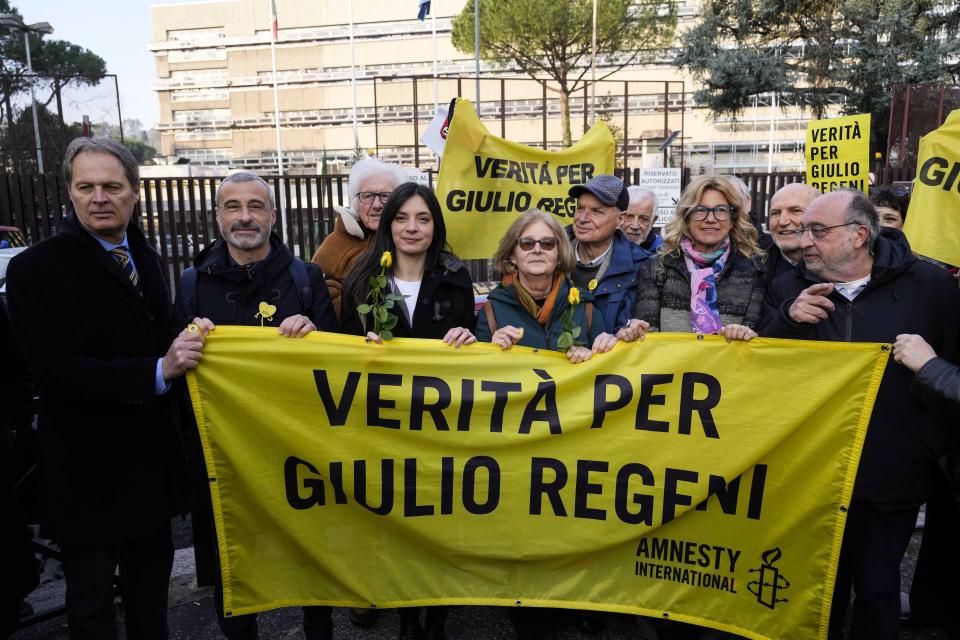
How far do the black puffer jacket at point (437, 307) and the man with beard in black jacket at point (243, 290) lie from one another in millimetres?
187

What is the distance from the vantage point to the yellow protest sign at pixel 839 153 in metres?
6.34

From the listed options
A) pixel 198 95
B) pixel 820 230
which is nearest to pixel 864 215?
pixel 820 230

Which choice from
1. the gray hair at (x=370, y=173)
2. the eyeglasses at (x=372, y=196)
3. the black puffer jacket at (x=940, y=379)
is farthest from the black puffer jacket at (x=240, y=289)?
the black puffer jacket at (x=940, y=379)

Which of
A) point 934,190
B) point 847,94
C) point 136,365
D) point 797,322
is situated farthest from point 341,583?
point 847,94

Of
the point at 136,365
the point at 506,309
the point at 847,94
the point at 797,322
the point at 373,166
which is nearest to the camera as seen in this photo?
the point at 136,365

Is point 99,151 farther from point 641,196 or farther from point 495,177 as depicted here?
point 641,196

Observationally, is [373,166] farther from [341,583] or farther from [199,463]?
[341,583]

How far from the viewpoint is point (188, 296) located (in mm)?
3014

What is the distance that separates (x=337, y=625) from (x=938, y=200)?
12.8 feet

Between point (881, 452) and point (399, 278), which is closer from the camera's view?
point (881, 452)

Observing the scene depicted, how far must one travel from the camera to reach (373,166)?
14.1ft

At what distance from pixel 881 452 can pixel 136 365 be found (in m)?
2.87

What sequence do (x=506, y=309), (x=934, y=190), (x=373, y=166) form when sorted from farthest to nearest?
1. (x=373, y=166)
2. (x=934, y=190)
3. (x=506, y=309)

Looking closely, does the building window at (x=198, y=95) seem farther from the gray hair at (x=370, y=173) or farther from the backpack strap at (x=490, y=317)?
the backpack strap at (x=490, y=317)
